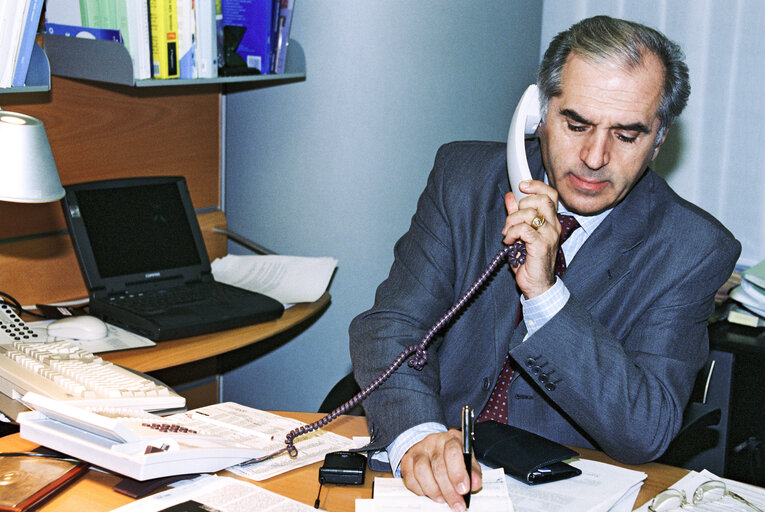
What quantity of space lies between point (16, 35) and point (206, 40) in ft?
1.87

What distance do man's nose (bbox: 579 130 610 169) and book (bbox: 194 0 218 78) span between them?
1144 mm

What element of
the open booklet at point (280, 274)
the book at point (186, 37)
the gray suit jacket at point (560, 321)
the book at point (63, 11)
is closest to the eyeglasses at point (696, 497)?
the gray suit jacket at point (560, 321)

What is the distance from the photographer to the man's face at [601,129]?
163 centimetres

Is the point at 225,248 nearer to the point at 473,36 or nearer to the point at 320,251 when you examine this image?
the point at 320,251

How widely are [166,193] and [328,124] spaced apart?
1.76ft

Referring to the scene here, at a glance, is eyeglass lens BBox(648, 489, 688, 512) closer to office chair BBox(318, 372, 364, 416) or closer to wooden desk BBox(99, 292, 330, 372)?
office chair BBox(318, 372, 364, 416)

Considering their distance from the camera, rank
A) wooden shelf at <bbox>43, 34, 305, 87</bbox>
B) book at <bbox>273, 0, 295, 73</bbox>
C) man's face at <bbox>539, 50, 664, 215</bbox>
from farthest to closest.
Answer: book at <bbox>273, 0, 295, 73</bbox>, wooden shelf at <bbox>43, 34, 305, 87</bbox>, man's face at <bbox>539, 50, 664, 215</bbox>

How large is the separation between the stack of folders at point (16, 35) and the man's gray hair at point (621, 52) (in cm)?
111

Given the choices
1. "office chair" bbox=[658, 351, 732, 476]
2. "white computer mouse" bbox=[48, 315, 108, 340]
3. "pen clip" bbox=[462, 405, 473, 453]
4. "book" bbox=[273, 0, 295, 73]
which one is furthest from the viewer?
"book" bbox=[273, 0, 295, 73]

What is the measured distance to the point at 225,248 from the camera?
2.93 meters

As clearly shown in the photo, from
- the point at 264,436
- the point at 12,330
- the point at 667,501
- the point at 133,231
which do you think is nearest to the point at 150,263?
the point at 133,231

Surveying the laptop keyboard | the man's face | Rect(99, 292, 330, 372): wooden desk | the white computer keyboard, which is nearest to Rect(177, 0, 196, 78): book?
A: the laptop keyboard

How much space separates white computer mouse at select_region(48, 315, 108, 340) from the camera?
199 cm

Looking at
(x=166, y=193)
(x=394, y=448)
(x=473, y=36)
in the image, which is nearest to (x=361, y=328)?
(x=394, y=448)
